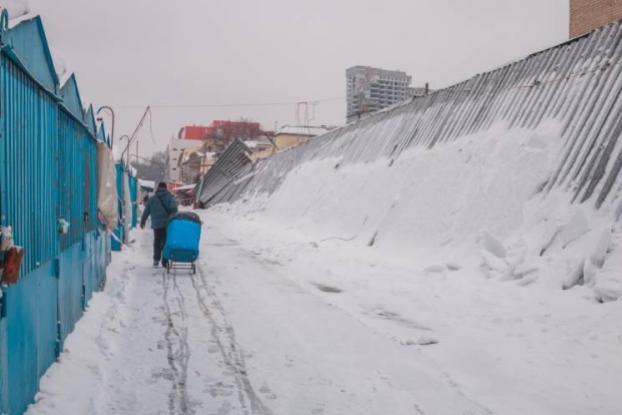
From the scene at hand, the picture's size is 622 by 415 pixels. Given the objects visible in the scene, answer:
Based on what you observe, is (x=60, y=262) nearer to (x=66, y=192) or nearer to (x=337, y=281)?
(x=66, y=192)

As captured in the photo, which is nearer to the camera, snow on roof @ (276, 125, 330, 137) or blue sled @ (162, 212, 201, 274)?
blue sled @ (162, 212, 201, 274)

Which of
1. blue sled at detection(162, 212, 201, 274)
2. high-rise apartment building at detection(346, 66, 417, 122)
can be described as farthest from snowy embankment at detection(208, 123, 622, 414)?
high-rise apartment building at detection(346, 66, 417, 122)

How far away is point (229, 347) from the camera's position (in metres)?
6.02

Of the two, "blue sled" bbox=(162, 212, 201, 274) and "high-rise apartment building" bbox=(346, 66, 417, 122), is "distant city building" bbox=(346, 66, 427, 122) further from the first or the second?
"blue sled" bbox=(162, 212, 201, 274)

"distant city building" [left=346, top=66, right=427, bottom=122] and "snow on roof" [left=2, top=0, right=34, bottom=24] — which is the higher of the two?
"distant city building" [left=346, top=66, right=427, bottom=122]

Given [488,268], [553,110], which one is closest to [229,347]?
[488,268]

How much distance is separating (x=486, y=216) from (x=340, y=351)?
20.1 ft

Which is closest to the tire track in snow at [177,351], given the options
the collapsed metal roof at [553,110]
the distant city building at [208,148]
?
the collapsed metal roof at [553,110]

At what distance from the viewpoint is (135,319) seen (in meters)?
7.22

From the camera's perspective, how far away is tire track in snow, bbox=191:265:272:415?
14.8ft

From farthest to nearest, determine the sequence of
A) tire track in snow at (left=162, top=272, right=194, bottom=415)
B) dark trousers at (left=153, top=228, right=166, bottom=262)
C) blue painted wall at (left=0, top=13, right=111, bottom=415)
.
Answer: dark trousers at (left=153, top=228, right=166, bottom=262) < tire track in snow at (left=162, top=272, right=194, bottom=415) < blue painted wall at (left=0, top=13, right=111, bottom=415)

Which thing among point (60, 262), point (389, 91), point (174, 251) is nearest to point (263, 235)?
point (174, 251)

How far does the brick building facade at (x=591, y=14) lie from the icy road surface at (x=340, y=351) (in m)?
10.6

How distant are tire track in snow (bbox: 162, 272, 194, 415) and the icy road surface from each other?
20 mm
